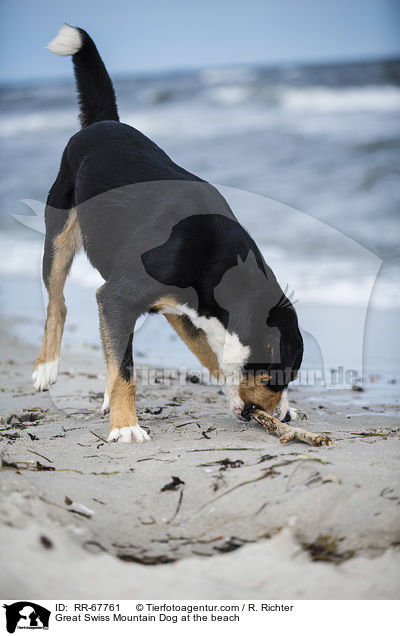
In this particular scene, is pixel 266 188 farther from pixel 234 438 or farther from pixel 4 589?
pixel 4 589

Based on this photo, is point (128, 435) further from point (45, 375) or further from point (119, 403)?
point (45, 375)

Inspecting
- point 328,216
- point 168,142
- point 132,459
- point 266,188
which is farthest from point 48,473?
point 168,142

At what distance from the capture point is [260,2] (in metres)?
11.1

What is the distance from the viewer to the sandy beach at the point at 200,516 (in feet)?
5.46

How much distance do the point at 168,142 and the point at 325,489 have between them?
13.7 meters

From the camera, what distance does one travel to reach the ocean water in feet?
22.1

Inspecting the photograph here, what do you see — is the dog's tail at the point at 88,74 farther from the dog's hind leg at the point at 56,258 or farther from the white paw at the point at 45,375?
the white paw at the point at 45,375

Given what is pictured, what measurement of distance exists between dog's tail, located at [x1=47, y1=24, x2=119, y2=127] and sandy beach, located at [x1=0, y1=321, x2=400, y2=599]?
2.63 metres

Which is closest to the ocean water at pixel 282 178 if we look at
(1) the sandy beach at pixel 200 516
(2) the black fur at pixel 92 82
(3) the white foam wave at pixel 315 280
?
(3) the white foam wave at pixel 315 280

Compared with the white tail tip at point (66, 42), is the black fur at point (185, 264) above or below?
below

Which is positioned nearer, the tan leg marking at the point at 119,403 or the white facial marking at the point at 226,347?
the tan leg marking at the point at 119,403

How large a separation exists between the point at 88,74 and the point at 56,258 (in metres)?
1.43

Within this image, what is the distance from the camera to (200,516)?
2.15 metres

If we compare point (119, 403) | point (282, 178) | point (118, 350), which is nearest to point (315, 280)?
point (282, 178)
